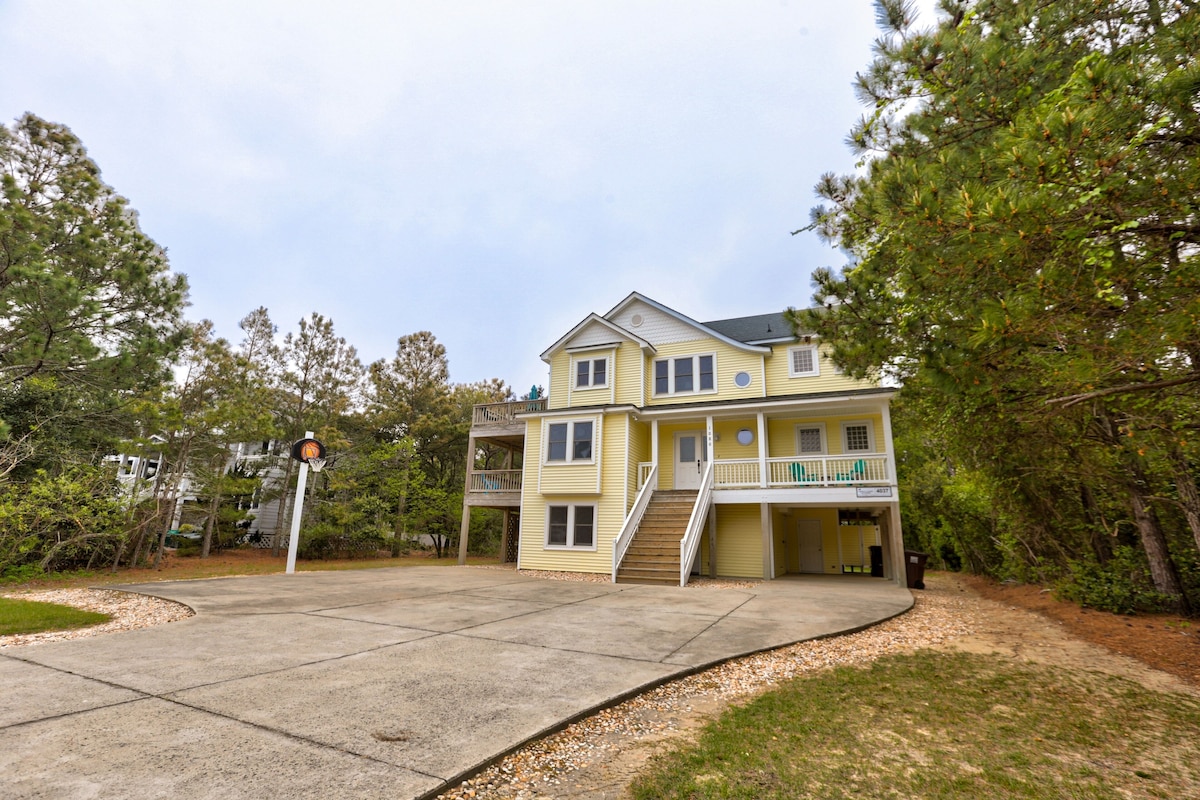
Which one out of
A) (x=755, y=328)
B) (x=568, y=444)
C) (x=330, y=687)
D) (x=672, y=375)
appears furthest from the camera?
(x=755, y=328)

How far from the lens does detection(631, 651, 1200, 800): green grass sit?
2.68 meters

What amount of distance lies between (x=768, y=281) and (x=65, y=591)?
2573 centimetres

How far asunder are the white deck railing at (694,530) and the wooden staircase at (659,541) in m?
0.30

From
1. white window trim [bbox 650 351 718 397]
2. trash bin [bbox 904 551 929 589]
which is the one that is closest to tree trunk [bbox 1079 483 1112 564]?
trash bin [bbox 904 551 929 589]

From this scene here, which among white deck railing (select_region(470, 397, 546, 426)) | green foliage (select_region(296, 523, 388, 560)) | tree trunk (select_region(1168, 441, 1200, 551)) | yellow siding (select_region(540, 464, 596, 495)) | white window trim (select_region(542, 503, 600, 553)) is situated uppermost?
white deck railing (select_region(470, 397, 546, 426))

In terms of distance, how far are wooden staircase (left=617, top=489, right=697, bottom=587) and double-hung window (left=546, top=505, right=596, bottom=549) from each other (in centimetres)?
218

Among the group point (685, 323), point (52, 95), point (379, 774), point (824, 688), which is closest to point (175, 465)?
point (52, 95)

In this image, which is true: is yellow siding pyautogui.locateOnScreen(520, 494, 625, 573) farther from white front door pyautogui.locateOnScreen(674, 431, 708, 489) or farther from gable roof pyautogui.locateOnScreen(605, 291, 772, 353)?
gable roof pyautogui.locateOnScreen(605, 291, 772, 353)

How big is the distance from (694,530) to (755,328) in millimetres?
8955

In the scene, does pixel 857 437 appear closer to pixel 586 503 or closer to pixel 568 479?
pixel 586 503

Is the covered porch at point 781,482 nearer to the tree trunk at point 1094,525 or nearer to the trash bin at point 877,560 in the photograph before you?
the trash bin at point 877,560

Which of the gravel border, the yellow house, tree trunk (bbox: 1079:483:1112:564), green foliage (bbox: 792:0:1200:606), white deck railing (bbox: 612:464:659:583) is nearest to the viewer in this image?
the gravel border

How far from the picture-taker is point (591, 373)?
1838 cm

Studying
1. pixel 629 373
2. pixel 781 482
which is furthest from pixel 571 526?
pixel 781 482
